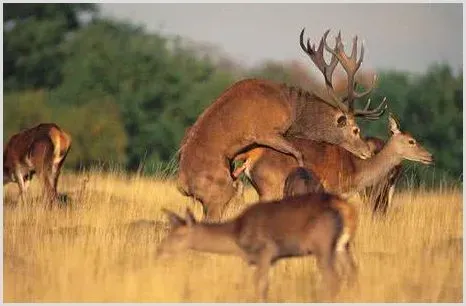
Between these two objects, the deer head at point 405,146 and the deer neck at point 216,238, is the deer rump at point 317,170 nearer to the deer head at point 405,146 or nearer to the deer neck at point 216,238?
the deer head at point 405,146

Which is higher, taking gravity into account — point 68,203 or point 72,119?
point 72,119

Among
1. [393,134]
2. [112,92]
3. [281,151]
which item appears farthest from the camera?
[112,92]

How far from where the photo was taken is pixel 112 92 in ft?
56.0

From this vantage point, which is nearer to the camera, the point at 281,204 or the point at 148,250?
the point at 281,204

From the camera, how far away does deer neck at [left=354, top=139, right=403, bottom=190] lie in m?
11.2

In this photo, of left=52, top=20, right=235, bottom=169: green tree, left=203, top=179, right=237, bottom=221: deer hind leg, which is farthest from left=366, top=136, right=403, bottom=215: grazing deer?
left=52, top=20, right=235, bottom=169: green tree

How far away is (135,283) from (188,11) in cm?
309

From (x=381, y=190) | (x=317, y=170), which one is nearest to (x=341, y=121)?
(x=317, y=170)

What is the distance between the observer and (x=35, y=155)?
39.3ft

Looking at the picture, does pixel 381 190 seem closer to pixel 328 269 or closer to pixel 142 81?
pixel 328 269

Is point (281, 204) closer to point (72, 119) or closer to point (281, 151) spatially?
point (281, 151)

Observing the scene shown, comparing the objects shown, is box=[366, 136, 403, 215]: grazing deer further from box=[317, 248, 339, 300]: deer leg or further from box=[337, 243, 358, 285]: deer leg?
box=[317, 248, 339, 300]: deer leg

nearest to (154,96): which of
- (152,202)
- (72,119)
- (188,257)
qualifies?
(72,119)

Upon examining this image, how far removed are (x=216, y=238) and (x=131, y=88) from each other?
898 centimetres
